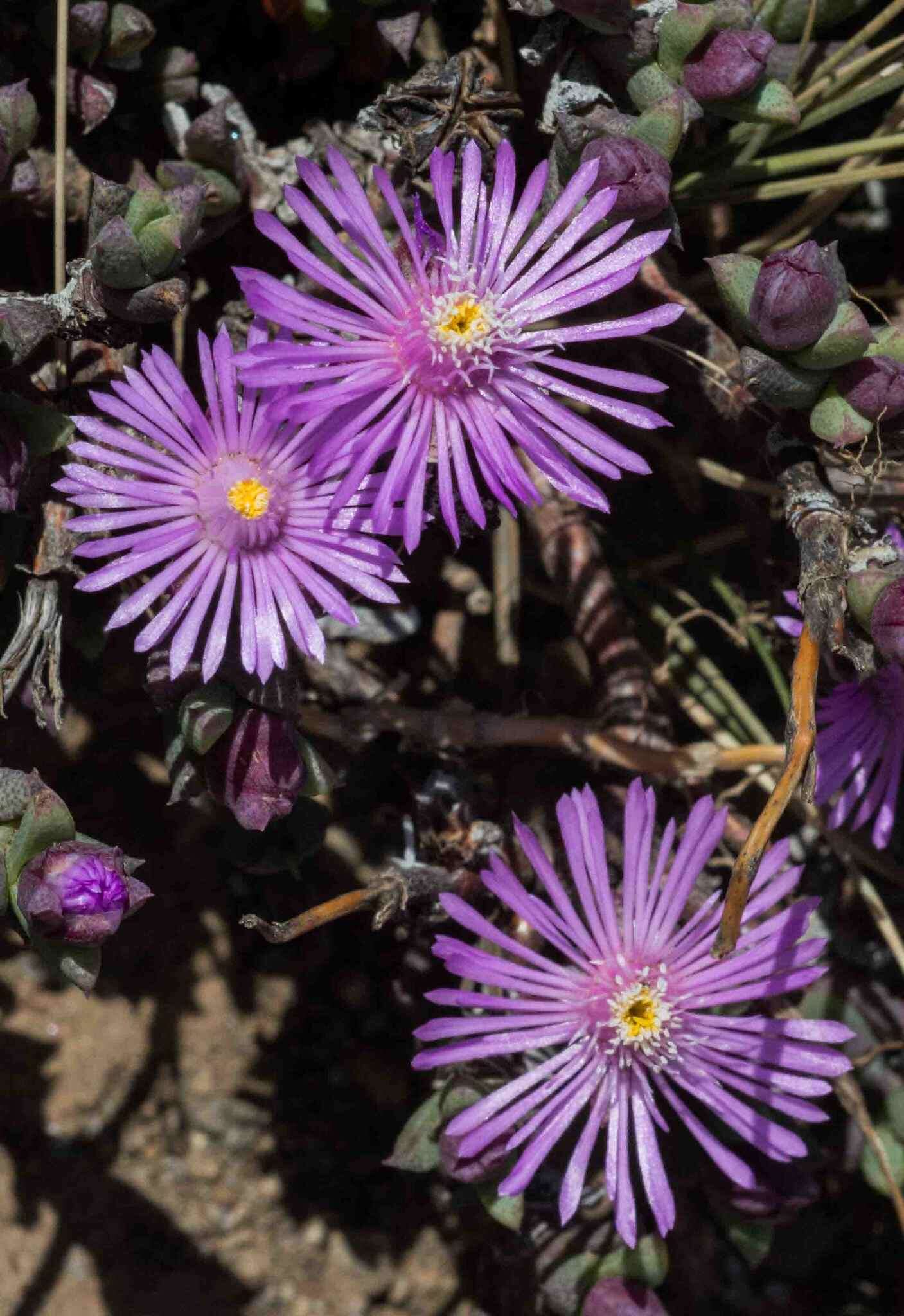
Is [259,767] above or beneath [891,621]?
beneath

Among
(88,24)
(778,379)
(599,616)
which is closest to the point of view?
(778,379)

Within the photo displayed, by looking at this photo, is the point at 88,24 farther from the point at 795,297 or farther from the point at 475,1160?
the point at 475,1160

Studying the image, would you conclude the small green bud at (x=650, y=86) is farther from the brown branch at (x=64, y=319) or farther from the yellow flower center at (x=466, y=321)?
the brown branch at (x=64, y=319)

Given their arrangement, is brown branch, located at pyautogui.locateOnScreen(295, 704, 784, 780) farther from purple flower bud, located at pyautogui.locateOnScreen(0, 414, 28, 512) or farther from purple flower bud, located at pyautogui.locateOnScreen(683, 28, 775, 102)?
purple flower bud, located at pyautogui.locateOnScreen(683, 28, 775, 102)

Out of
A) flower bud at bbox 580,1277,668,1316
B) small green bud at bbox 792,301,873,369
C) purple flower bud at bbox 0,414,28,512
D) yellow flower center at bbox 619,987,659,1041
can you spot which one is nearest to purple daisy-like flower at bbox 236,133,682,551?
small green bud at bbox 792,301,873,369

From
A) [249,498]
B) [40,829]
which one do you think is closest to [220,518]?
[249,498]

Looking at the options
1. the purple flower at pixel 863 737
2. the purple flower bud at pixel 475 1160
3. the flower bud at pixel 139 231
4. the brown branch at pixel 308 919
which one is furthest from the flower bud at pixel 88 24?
the purple flower bud at pixel 475 1160

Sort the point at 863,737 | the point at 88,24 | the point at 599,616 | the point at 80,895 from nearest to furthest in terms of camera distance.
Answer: the point at 80,895 → the point at 88,24 → the point at 863,737 → the point at 599,616
